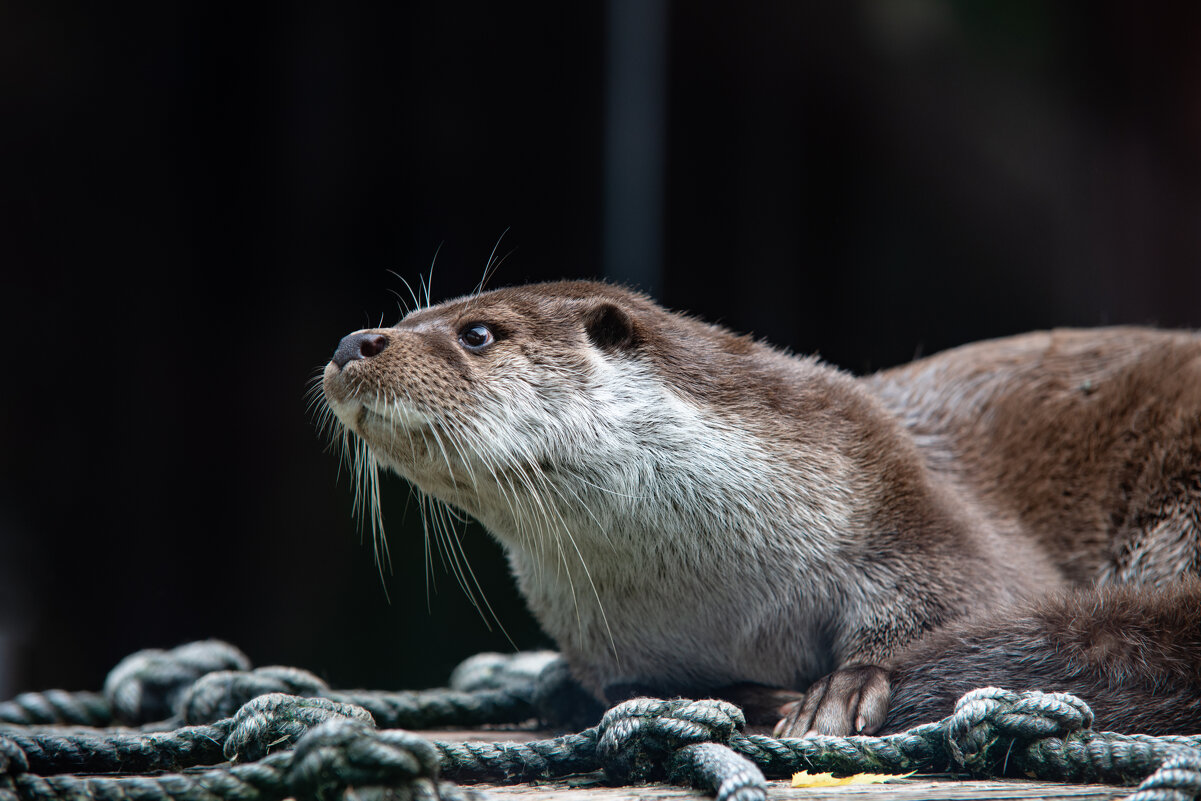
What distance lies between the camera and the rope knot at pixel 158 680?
1.94 m

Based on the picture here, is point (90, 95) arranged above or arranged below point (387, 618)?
above

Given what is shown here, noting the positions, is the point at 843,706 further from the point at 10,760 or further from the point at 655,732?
the point at 10,760

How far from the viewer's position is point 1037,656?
50.5 inches

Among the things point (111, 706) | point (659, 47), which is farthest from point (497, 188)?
point (111, 706)

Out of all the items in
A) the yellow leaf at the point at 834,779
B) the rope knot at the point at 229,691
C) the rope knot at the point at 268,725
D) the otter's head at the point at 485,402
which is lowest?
the rope knot at the point at 229,691

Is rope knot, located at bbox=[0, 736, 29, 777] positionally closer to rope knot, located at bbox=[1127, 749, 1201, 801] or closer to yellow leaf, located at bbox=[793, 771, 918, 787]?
yellow leaf, located at bbox=[793, 771, 918, 787]

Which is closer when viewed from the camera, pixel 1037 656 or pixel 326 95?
pixel 1037 656

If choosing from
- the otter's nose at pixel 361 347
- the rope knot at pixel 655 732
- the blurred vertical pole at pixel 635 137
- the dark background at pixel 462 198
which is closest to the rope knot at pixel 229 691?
the otter's nose at pixel 361 347

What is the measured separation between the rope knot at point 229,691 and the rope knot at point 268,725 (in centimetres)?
44

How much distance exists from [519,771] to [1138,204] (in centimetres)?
232

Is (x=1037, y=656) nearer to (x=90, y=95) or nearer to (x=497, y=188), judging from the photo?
(x=497, y=188)

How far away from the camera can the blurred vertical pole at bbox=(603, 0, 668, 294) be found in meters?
2.24

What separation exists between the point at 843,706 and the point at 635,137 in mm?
1461

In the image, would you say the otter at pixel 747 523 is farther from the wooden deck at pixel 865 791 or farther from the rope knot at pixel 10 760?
the rope knot at pixel 10 760
